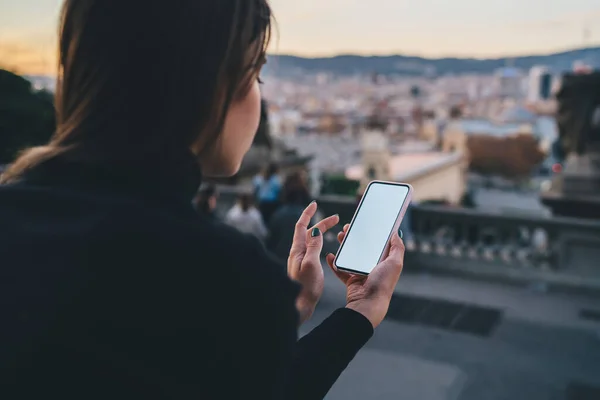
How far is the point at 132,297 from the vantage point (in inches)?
32.8

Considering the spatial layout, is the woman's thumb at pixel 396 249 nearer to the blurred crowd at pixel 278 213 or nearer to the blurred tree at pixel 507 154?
the blurred crowd at pixel 278 213

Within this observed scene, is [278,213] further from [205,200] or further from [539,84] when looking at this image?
[539,84]

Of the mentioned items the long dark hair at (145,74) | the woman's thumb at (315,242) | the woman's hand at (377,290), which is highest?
the long dark hair at (145,74)

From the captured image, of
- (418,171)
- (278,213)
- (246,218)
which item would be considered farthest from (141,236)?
(418,171)

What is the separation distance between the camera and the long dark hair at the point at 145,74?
94cm

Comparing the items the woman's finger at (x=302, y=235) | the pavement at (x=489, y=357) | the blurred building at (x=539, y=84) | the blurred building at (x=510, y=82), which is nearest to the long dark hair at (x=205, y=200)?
the pavement at (x=489, y=357)

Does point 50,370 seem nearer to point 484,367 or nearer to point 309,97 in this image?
point 484,367

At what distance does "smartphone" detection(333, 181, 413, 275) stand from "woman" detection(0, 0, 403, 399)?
0.53 metres

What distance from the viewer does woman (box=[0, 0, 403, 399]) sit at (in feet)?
2.69

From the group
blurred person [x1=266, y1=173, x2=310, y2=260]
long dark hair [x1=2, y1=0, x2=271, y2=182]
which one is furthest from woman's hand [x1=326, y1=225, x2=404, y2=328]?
blurred person [x1=266, y1=173, x2=310, y2=260]

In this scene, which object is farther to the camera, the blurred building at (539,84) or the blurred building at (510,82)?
the blurred building at (510,82)

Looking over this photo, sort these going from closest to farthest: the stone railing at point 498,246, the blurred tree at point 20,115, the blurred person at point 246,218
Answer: the blurred tree at point 20,115 → the blurred person at point 246,218 → the stone railing at point 498,246

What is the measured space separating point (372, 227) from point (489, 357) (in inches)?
180

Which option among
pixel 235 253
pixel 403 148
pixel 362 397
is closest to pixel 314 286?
pixel 235 253
